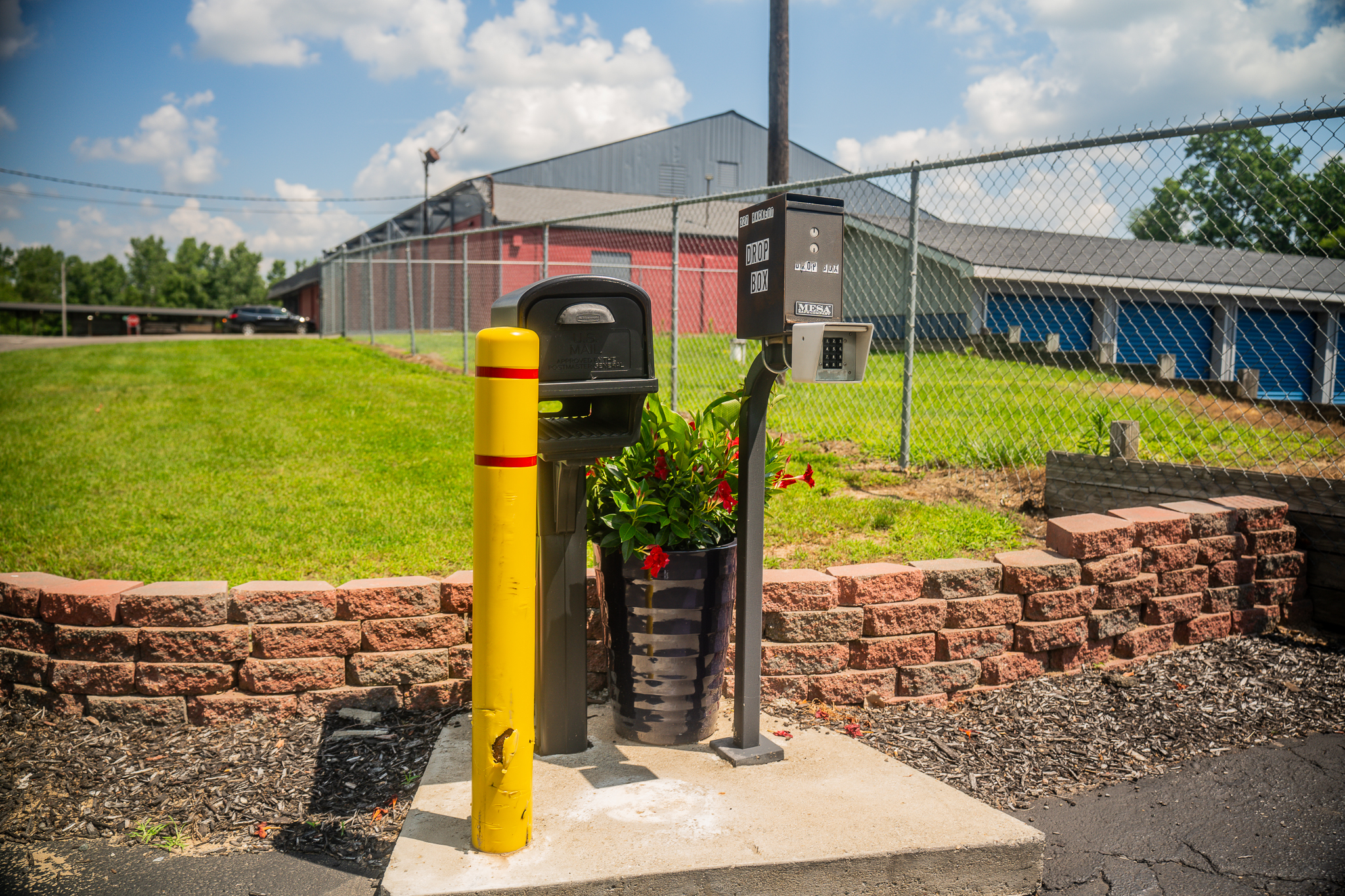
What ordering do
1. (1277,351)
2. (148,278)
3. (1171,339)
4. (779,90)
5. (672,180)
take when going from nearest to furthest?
(779,90) < (1171,339) < (1277,351) < (672,180) < (148,278)

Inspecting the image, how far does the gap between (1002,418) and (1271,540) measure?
11.0ft

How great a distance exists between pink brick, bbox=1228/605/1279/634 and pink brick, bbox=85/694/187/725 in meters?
4.74

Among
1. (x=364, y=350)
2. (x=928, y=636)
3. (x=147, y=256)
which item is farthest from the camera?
(x=147, y=256)

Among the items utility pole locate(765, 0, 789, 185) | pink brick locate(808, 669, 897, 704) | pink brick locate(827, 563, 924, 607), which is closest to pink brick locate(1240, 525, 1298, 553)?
pink brick locate(827, 563, 924, 607)

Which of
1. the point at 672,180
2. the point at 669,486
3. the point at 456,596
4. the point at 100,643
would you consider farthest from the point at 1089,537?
the point at 672,180

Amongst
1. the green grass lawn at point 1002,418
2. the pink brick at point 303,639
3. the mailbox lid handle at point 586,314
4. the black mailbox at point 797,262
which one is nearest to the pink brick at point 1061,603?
the black mailbox at point 797,262

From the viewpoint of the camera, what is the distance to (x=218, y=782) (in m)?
2.80

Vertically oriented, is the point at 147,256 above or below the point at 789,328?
above

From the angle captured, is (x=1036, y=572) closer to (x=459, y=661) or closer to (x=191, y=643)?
(x=459, y=661)

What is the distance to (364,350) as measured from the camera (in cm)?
1697

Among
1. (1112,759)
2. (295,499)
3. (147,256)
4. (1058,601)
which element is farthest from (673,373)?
(147,256)

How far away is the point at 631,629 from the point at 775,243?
134 cm

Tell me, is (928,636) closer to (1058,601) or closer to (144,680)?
(1058,601)

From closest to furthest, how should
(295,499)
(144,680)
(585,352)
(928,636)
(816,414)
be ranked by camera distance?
(585,352) < (144,680) < (928,636) < (295,499) < (816,414)
